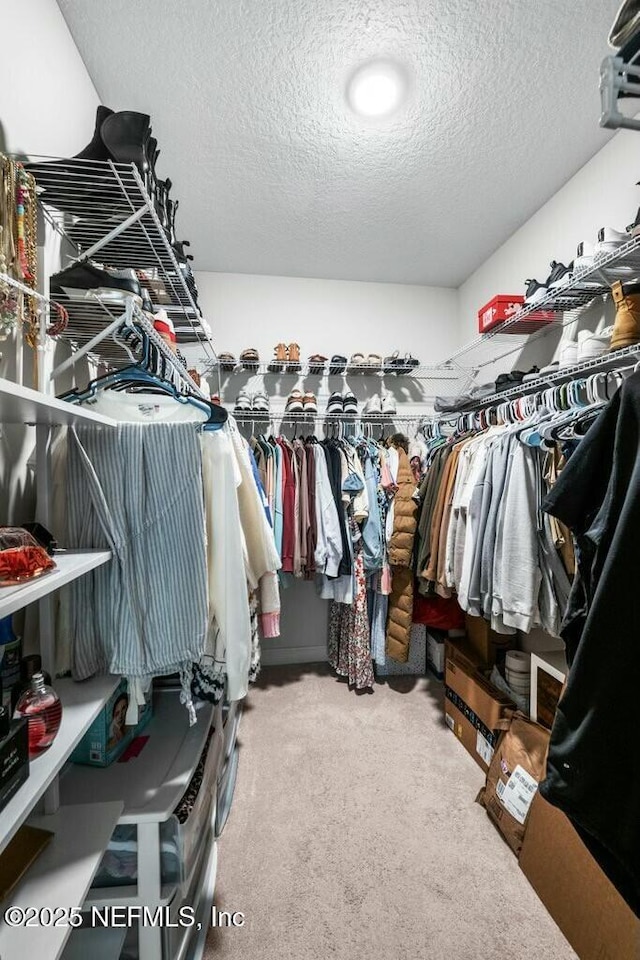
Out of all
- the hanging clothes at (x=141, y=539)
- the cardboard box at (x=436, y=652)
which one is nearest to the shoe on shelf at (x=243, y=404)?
the hanging clothes at (x=141, y=539)

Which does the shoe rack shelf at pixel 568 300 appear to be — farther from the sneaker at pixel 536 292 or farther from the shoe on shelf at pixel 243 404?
the shoe on shelf at pixel 243 404

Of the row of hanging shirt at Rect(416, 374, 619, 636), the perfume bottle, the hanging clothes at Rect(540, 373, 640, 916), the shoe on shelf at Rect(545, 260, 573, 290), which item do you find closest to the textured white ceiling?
the shoe on shelf at Rect(545, 260, 573, 290)

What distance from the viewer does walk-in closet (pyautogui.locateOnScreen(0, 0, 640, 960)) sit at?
0.72 m

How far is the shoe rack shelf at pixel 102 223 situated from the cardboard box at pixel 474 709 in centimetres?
208

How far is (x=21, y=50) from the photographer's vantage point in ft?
3.14

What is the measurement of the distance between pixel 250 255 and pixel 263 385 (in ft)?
2.74

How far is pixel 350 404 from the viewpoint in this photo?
8.35ft

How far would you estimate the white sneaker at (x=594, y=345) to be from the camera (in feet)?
4.56

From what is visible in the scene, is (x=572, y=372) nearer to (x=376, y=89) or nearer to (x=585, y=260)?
(x=585, y=260)

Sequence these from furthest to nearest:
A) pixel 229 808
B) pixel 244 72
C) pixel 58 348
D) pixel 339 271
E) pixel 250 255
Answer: pixel 339 271 → pixel 250 255 → pixel 229 808 → pixel 244 72 → pixel 58 348

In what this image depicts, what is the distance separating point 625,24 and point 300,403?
6.60 ft

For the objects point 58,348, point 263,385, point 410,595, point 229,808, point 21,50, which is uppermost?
point 21,50

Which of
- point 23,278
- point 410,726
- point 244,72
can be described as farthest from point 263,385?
point 410,726

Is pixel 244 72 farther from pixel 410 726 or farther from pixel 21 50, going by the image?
pixel 410 726
